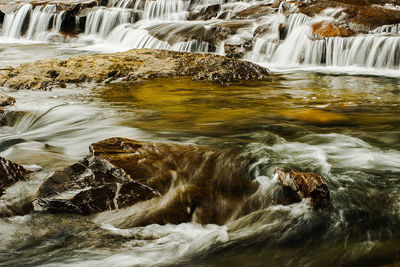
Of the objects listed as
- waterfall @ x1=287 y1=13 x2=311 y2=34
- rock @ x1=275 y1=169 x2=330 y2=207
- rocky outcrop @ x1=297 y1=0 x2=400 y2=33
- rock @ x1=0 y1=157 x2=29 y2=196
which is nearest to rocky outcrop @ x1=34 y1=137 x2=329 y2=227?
rock @ x1=275 y1=169 x2=330 y2=207

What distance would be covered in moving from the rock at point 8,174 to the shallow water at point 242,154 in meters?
0.09

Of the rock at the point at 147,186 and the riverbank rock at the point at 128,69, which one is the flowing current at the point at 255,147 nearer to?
the rock at the point at 147,186

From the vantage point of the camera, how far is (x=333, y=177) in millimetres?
4316

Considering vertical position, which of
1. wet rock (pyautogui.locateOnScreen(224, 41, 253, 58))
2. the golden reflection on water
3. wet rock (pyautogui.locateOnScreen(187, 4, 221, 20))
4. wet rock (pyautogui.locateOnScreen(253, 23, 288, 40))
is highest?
wet rock (pyautogui.locateOnScreen(187, 4, 221, 20))

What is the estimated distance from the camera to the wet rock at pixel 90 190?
3426mm

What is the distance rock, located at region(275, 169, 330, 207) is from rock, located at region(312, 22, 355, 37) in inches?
397

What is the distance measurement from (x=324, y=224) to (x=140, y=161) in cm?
178

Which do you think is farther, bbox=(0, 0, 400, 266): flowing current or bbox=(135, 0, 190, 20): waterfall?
bbox=(135, 0, 190, 20): waterfall

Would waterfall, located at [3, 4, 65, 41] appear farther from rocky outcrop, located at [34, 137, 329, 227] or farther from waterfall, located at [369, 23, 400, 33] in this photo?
rocky outcrop, located at [34, 137, 329, 227]

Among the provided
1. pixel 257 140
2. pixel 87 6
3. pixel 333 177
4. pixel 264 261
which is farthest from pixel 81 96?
pixel 87 6

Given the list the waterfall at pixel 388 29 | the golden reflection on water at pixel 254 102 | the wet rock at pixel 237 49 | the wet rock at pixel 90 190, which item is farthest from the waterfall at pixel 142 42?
the wet rock at pixel 90 190

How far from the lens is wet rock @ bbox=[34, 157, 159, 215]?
3.43m

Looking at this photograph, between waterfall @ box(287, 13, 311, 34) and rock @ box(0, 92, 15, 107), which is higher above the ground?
waterfall @ box(287, 13, 311, 34)

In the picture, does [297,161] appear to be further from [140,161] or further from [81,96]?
[81,96]
